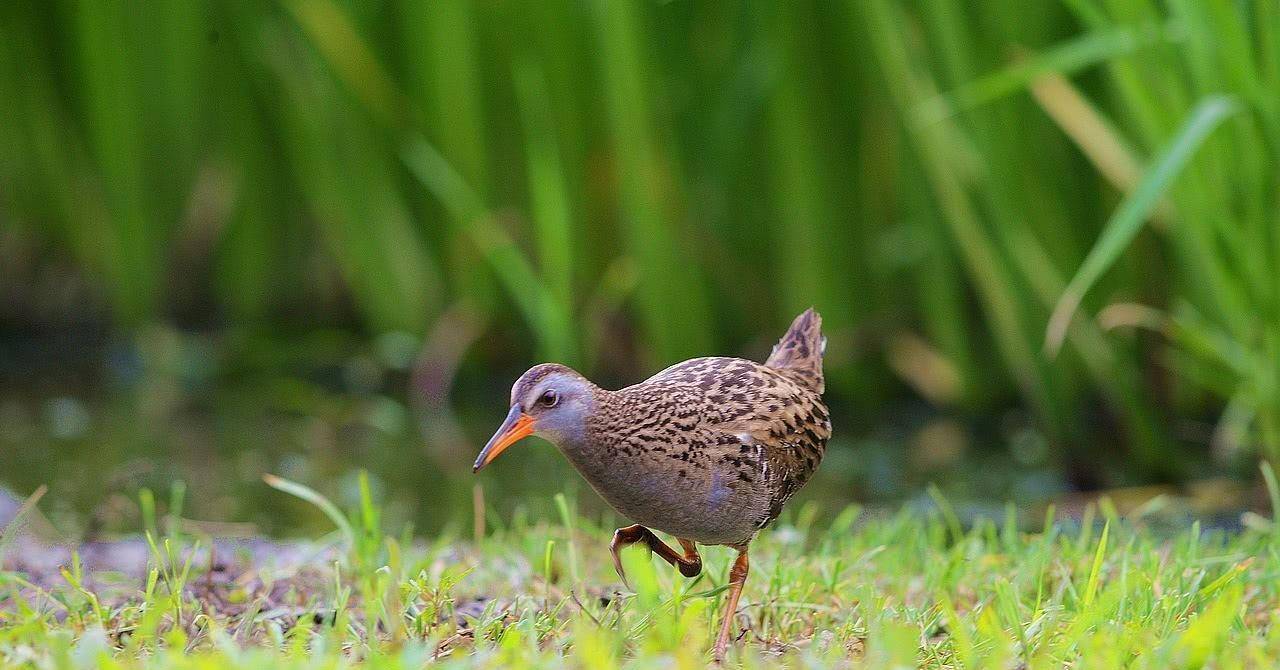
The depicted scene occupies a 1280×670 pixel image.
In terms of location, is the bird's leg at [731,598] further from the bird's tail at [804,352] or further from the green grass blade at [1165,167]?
the green grass blade at [1165,167]

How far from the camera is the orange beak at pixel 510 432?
326 centimetres

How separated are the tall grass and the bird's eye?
6.23 feet

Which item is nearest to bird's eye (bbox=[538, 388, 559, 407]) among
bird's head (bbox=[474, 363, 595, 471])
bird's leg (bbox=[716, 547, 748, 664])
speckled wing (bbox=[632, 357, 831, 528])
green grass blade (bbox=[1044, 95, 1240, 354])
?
bird's head (bbox=[474, 363, 595, 471])

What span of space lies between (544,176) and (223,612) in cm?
333

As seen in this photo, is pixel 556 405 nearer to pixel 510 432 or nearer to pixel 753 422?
pixel 510 432

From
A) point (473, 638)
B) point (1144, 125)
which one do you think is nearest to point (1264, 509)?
point (1144, 125)

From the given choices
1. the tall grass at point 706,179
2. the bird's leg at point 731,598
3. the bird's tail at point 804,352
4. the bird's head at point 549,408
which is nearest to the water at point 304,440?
the tall grass at point 706,179

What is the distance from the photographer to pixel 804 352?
4168 millimetres

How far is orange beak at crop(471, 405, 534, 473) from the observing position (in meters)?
3.26

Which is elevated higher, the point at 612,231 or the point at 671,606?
the point at 612,231

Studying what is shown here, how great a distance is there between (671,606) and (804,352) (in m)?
1.16

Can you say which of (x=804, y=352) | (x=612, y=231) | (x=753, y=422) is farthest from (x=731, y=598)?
(x=612, y=231)

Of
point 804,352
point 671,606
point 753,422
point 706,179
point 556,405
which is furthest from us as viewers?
point 706,179

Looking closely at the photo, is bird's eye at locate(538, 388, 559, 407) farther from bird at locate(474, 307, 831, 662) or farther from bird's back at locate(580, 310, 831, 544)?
bird's back at locate(580, 310, 831, 544)
